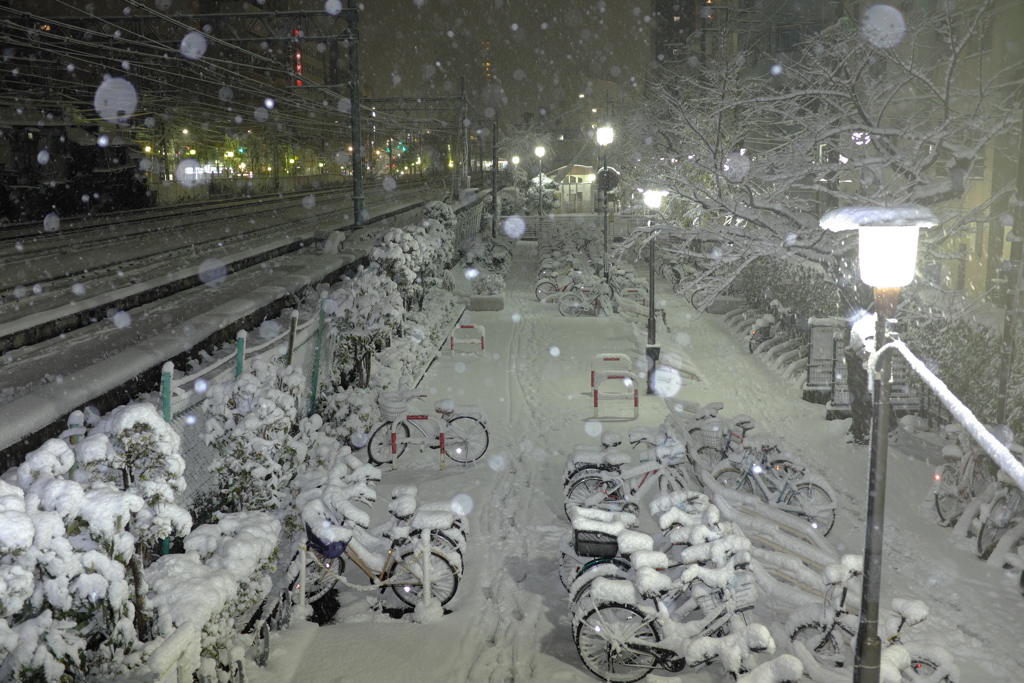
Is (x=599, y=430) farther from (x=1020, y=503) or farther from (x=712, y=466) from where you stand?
(x=1020, y=503)

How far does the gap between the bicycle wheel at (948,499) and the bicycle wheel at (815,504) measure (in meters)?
1.28

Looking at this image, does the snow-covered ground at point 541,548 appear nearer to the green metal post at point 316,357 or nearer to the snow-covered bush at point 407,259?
the green metal post at point 316,357

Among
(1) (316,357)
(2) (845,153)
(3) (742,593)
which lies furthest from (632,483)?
(2) (845,153)

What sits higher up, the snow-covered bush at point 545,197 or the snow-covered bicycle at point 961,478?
the snow-covered bush at point 545,197

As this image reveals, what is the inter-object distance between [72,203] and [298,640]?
29770mm

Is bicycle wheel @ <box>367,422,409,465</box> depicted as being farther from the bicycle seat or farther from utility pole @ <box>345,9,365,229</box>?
utility pole @ <box>345,9,365,229</box>

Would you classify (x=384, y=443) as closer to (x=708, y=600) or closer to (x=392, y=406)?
(x=392, y=406)

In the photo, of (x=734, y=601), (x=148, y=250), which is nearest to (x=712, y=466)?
(x=734, y=601)

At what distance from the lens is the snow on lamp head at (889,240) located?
373cm

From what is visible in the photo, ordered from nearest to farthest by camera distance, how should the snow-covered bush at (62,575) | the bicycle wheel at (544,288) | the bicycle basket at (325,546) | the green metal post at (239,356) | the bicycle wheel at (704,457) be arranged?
the snow-covered bush at (62,575)
the bicycle basket at (325,546)
the green metal post at (239,356)
the bicycle wheel at (704,457)
the bicycle wheel at (544,288)

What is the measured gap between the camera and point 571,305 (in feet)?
66.6

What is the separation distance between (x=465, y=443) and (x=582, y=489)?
2.26m

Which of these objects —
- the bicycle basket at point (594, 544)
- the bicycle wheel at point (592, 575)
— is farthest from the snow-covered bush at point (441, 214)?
the bicycle wheel at point (592, 575)

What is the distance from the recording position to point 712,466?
9.40m
